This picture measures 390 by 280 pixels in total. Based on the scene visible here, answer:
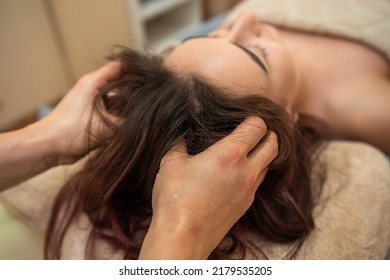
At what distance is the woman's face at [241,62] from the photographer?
650 mm

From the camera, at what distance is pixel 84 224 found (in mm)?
708

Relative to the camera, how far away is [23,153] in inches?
26.8

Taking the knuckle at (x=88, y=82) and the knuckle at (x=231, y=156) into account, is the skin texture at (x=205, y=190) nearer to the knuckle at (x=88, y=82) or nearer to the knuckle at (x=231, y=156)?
the knuckle at (x=231, y=156)

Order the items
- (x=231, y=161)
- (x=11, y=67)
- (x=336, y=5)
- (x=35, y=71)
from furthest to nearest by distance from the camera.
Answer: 1. (x=35, y=71)
2. (x=11, y=67)
3. (x=336, y=5)
4. (x=231, y=161)

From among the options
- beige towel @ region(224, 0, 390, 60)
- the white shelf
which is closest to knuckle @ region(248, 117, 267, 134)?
beige towel @ region(224, 0, 390, 60)

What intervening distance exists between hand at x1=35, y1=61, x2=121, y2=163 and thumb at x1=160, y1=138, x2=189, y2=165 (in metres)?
0.20

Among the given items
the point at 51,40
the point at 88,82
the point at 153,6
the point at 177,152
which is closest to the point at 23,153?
the point at 88,82

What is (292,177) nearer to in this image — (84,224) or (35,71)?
(84,224)

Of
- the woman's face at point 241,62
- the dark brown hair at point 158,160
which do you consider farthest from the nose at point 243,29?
the dark brown hair at point 158,160

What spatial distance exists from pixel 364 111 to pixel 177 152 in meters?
0.62

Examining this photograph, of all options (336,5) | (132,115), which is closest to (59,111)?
(132,115)

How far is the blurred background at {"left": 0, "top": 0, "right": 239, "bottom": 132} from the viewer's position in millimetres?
1579

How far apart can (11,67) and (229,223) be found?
154 centimetres

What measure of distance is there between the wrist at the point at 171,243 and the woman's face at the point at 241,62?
0.31 meters
